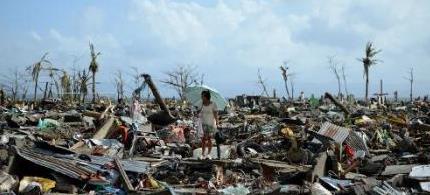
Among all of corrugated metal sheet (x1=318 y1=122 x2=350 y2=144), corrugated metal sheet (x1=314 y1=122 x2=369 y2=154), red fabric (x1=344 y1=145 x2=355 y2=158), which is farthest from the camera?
corrugated metal sheet (x1=314 y1=122 x2=369 y2=154)

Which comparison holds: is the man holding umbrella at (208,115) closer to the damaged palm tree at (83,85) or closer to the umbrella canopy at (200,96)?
the umbrella canopy at (200,96)

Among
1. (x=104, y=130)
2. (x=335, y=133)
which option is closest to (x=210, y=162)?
(x=335, y=133)

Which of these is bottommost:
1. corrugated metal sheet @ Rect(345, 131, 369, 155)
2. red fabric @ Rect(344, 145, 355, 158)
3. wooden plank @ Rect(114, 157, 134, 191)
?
wooden plank @ Rect(114, 157, 134, 191)

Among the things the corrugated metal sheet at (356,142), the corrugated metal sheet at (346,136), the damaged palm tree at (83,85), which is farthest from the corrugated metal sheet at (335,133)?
the damaged palm tree at (83,85)

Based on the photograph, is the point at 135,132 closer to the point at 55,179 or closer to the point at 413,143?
the point at 55,179

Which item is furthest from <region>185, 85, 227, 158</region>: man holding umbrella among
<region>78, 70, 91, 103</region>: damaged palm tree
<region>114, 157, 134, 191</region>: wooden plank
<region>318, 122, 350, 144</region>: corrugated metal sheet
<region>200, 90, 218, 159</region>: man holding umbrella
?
<region>78, 70, 91, 103</region>: damaged palm tree

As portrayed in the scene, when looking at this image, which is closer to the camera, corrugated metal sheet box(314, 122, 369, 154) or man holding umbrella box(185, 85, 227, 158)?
man holding umbrella box(185, 85, 227, 158)

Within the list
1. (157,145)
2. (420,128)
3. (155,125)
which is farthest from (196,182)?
(420,128)

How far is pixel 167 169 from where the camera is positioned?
10.8 m

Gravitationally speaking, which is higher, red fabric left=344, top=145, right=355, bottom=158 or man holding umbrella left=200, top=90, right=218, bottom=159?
man holding umbrella left=200, top=90, right=218, bottom=159

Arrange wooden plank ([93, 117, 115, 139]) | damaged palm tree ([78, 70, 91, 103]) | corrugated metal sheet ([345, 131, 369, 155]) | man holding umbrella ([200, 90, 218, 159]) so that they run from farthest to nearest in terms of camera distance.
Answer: damaged palm tree ([78, 70, 91, 103]) < wooden plank ([93, 117, 115, 139]) < corrugated metal sheet ([345, 131, 369, 155]) < man holding umbrella ([200, 90, 218, 159])

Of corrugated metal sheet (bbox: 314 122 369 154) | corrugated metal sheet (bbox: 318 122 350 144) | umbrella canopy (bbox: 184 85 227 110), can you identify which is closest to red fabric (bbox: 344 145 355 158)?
corrugated metal sheet (bbox: 318 122 350 144)

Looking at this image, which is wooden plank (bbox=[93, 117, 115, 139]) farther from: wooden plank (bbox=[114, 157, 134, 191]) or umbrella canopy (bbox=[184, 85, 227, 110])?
wooden plank (bbox=[114, 157, 134, 191])

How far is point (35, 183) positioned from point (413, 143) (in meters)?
9.58
